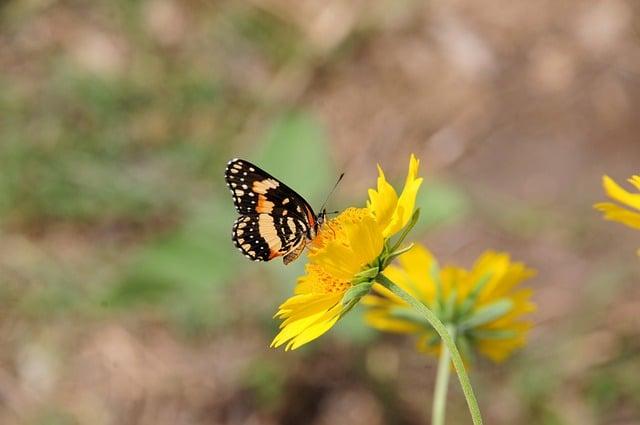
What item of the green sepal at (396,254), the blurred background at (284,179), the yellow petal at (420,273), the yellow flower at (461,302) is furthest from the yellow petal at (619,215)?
the blurred background at (284,179)

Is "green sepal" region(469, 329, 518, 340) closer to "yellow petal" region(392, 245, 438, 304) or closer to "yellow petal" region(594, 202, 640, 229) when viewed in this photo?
"yellow petal" region(392, 245, 438, 304)

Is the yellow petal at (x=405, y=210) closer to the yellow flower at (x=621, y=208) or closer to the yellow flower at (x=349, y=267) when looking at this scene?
the yellow flower at (x=349, y=267)

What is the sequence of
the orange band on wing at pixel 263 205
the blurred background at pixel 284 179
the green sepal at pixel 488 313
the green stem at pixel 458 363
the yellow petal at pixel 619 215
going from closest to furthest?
1. the green stem at pixel 458 363
2. the yellow petal at pixel 619 215
3. the green sepal at pixel 488 313
4. the orange band on wing at pixel 263 205
5. the blurred background at pixel 284 179

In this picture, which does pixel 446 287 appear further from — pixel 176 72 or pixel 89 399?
pixel 176 72

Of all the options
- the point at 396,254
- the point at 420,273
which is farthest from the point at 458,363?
the point at 420,273

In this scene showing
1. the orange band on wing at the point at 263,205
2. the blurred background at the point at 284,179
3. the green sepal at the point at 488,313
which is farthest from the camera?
the blurred background at the point at 284,179

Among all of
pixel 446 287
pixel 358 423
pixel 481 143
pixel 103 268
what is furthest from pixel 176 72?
pixel 446 287

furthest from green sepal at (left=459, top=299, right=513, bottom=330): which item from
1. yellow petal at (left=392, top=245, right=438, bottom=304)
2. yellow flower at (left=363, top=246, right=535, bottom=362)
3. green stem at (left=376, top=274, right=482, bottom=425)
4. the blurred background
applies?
the blurred background
